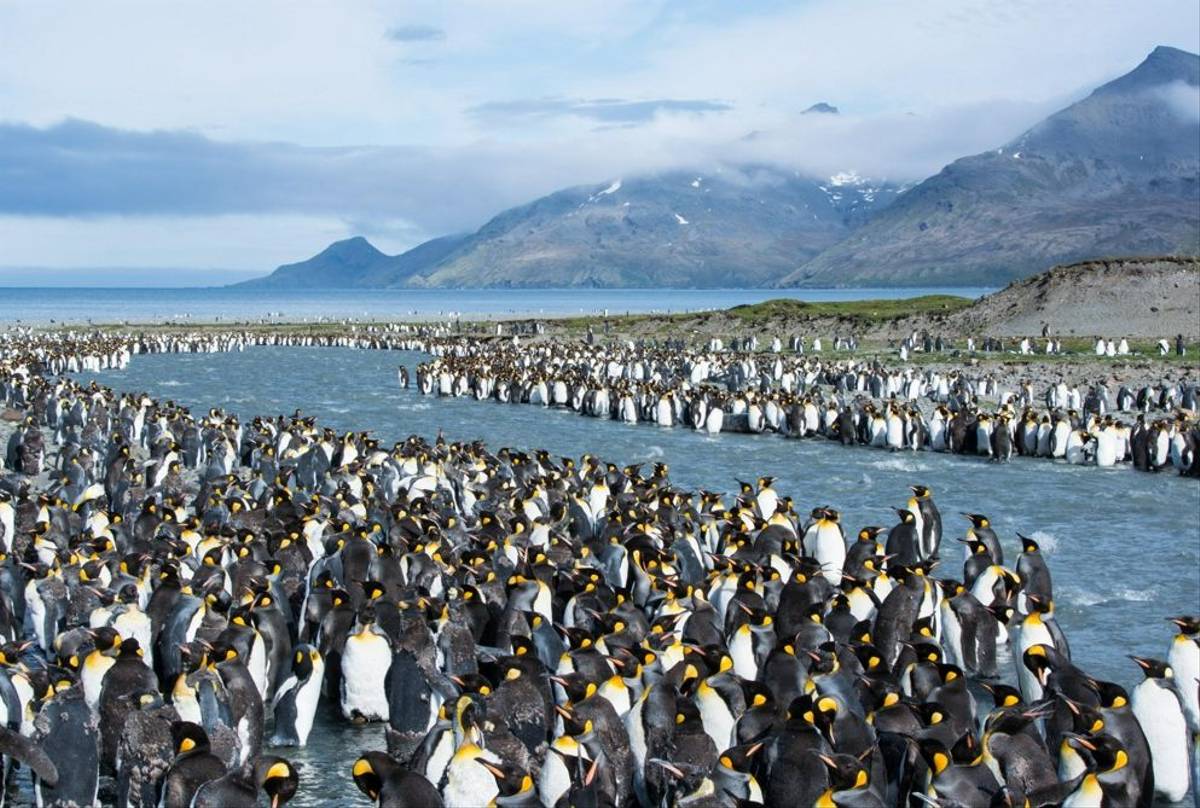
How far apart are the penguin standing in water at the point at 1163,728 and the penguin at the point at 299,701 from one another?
18.2ft

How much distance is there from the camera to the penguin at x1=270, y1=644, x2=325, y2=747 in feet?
28.0

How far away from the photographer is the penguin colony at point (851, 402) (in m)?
23.6

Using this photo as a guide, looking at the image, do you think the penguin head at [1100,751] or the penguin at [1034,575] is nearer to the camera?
the penguin head at [1100,751]

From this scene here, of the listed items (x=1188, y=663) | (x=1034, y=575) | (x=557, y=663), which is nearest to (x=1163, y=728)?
(x=1188, y=663)

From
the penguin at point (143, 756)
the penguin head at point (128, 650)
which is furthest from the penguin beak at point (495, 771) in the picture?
the penguin head at point (128, 650)

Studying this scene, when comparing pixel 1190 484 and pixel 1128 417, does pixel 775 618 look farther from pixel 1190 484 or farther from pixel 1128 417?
pixel 1128 417

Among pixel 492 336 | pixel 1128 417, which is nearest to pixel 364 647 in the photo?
pixel 1128 417

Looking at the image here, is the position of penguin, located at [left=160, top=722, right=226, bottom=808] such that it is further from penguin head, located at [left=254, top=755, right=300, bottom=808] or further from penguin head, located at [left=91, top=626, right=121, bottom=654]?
penguin head, located at [left=91, top=626, right=121, bottom=654]

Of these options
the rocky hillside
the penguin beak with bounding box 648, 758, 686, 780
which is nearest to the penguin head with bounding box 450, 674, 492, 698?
the penguin beak with bounding box 648, 758, 686, 780

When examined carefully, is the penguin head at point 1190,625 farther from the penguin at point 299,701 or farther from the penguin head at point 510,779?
the penguin at point 299,701

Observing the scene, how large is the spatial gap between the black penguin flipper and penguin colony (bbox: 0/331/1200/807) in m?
0.01

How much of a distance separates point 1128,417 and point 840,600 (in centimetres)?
2153

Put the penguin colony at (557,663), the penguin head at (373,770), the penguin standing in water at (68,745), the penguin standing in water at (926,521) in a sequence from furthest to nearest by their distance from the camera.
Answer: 1. the penguin standing in water at (926,521)
2. the penguin standing in water at (68,745)
3. the penguin colony at (557,663)
4. the penguin head at (373,770)

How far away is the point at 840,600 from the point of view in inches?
380
